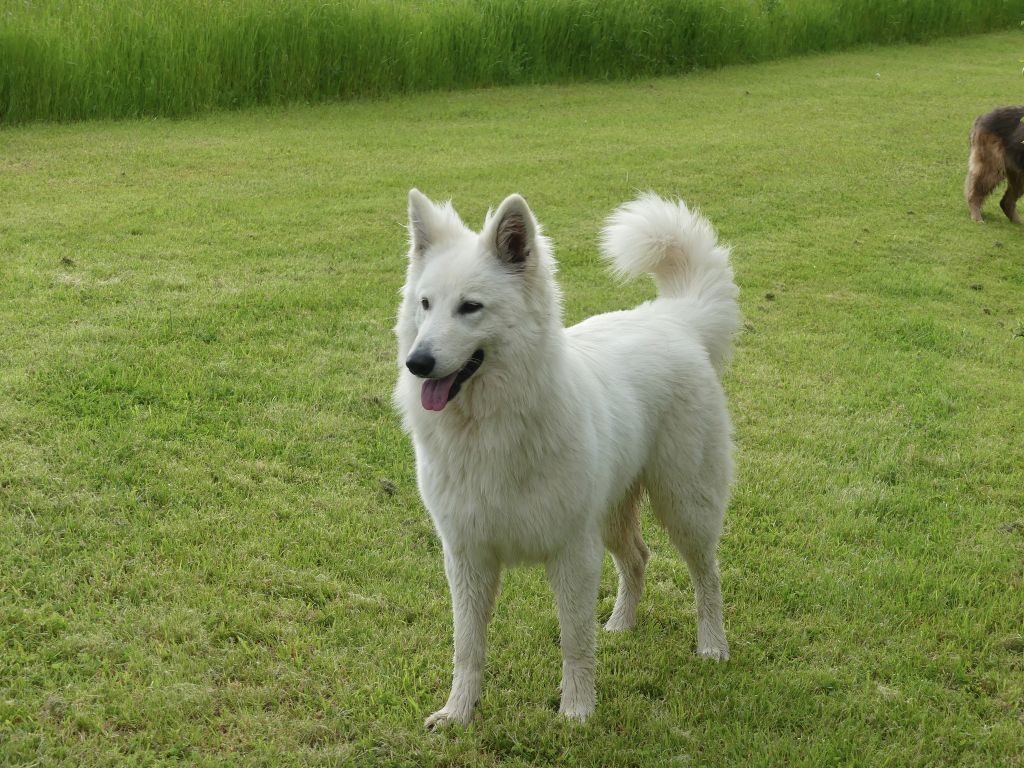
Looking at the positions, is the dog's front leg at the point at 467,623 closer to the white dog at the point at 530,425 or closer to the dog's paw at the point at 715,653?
the white dog at the point at 530,425

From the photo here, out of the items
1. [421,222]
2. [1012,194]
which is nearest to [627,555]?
[421,222]

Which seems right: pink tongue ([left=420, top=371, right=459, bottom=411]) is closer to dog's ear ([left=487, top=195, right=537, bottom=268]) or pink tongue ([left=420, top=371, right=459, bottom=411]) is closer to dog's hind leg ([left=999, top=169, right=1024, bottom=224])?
dog's ear ([left=487, top=195, right=537, bottom=268])

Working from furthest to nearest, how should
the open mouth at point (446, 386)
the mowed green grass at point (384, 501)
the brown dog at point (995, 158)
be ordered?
the brown dog at point (995, 158) → the mowed green grass at point (384, 501) → the open mouth at point (446, 386)

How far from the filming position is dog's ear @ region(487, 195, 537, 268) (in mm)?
2949

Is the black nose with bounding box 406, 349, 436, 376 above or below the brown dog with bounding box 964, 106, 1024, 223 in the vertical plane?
below

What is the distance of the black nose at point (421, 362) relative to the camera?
2.77m

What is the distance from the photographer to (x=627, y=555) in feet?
12.3

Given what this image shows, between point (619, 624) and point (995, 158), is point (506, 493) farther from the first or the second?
point (995, 158)

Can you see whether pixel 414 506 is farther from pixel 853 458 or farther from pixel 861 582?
pixel 853 458

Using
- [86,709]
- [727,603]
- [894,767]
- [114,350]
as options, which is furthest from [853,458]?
[114,350]

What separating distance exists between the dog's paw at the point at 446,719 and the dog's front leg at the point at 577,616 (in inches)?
12.7

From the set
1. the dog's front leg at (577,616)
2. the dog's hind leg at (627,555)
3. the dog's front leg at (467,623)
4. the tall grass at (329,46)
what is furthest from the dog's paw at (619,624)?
the tall grass at (329,46)

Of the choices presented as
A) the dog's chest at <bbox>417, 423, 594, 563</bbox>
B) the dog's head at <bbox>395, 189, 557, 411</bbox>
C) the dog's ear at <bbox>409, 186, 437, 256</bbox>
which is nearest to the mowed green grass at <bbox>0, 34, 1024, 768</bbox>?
the dog's chest at <bbox>417, 423, 594, 563</bbox>

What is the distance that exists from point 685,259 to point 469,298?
125 cm
